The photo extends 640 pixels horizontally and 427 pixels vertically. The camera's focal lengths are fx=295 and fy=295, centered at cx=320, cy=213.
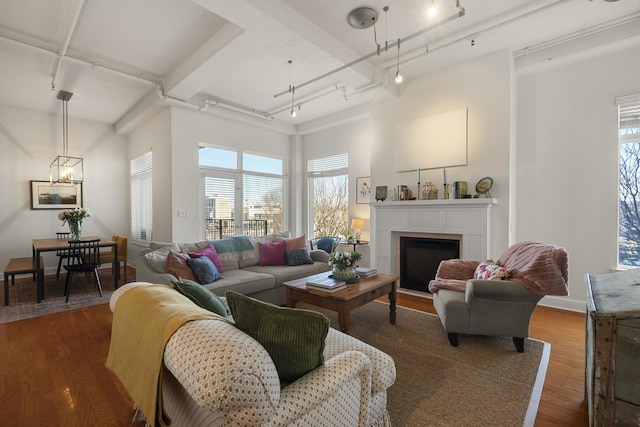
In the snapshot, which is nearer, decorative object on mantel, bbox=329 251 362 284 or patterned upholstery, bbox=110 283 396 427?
patterned upholstery, bbox=110 283 396 427

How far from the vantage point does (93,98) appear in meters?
5.18

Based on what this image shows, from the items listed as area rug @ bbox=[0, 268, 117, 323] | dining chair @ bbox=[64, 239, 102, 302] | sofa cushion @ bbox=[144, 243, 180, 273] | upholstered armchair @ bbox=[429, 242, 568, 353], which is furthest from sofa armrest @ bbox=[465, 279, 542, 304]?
dining chair @ bbox=[64, 239, 102, 302]

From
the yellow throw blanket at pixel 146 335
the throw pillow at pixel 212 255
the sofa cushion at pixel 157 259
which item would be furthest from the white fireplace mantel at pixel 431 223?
the yellow throw blanket at pixel 146 335

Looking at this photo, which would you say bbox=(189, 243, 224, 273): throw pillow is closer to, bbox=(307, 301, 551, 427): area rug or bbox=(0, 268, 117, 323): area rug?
bbox=(307, 301, 551, 427): area rug

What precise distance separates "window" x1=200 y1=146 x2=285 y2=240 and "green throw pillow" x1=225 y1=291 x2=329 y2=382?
4.81 meters

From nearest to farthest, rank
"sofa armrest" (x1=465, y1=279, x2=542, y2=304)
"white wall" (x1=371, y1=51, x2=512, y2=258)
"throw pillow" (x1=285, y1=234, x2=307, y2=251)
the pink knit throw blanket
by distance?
the pink knit throw blanket, "sofa armrest" (x1=465, y1=279, x2=542, y2=304), "white wall" (x1=371, y1=51, x2=512, y2=258), "throw pillow" (x1=285, y1=234, x2=307, y2=251)

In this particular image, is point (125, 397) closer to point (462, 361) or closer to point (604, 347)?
point (462, 361)

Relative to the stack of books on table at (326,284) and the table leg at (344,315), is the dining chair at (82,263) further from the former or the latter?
the table leg at (344,315)

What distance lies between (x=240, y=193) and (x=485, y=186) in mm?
4513

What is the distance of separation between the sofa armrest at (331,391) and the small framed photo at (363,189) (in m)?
4.53

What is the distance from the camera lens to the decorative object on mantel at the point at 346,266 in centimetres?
314

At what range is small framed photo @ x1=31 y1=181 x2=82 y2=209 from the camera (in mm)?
5848

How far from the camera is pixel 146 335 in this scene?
4.15ft

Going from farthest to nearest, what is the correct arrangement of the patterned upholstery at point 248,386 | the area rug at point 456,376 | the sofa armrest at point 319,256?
the sofa armrest at point 319,256, the area rug at point 456,376, the patterned upholstery at point 248,386
